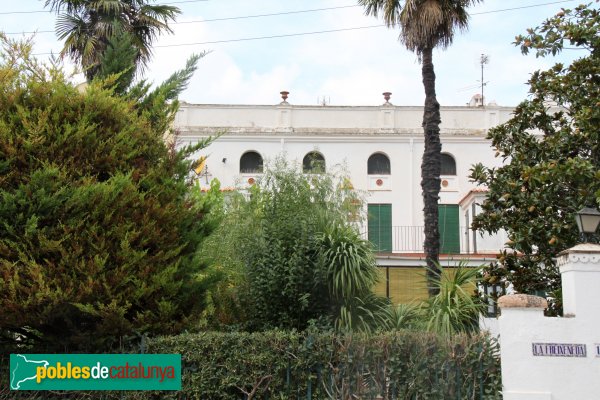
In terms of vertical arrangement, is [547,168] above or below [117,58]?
below

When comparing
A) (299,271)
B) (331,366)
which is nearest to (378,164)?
(299,271)

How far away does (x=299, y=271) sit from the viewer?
11.8 meters

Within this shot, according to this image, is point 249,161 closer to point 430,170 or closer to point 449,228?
point 449,228

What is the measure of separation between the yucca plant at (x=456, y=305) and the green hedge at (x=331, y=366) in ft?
4.98

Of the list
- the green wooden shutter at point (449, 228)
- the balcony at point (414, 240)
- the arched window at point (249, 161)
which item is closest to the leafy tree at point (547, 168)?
the balcony at point (414, 240)

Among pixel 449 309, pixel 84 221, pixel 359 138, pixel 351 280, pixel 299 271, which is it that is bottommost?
pixel 449 309

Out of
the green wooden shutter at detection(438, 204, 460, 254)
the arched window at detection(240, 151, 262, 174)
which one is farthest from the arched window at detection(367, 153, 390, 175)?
the arched window at detection(240, 151, 262, 174)

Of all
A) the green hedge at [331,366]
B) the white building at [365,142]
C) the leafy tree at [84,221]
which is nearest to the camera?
the green hedge at [331,366]

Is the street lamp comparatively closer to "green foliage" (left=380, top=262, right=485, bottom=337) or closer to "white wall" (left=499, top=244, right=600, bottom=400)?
"white wall" (left=499, top=244, right=600, bottom=400)

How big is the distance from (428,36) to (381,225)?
16234 mm

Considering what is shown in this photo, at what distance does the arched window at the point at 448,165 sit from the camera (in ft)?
102

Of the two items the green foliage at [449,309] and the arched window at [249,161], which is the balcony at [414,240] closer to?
the arched window at [249,161]

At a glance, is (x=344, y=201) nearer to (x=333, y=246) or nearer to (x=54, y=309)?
(x=333, y=246)

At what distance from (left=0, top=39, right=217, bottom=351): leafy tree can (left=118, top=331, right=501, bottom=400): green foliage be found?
2.95 ft
